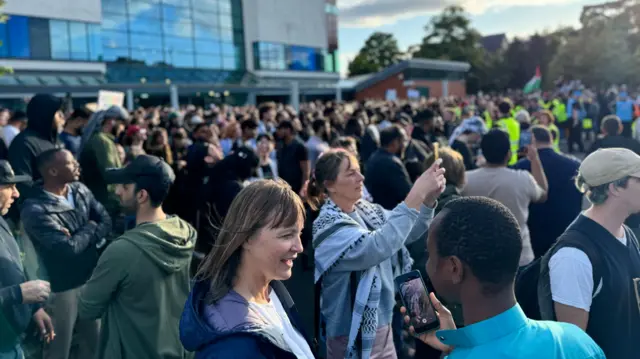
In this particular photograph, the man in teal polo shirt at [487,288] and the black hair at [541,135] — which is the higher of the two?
the black hair at [541,135]

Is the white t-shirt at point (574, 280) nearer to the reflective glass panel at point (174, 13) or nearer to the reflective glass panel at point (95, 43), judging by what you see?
the reflective glass panel at point (95, 43)

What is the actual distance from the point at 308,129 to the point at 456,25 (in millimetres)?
81480

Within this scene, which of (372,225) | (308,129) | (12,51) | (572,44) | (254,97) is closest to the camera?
(372,225)

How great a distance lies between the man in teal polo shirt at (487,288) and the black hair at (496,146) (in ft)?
10.4

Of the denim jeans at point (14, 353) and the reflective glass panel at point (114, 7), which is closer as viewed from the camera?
the denim jeans at point (14, 353)

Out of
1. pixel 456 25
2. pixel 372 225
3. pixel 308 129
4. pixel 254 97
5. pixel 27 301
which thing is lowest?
pixel 27 301

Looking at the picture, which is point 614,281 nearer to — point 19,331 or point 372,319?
point 372,319

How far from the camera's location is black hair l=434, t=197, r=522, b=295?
1.65 m

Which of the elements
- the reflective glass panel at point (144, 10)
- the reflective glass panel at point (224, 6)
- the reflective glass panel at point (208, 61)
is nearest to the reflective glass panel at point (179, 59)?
the reflective glass panel at point (208, 61)

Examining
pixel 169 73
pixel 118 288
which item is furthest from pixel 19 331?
pixel 169 73

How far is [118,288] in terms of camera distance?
2.99m

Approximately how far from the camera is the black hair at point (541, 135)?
565 cm

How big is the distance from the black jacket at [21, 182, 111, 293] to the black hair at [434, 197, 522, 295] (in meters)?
2.91

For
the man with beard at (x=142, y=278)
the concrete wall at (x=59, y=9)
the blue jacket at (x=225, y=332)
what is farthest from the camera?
the concrete wall at (x=59, y=9)
